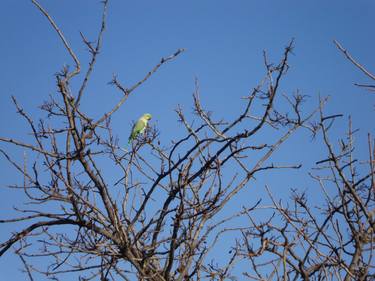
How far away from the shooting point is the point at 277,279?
3.17 metres

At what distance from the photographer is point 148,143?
14.4ft

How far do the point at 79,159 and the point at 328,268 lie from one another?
1748 mm

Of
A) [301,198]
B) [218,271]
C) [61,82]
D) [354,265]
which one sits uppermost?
[61,82]

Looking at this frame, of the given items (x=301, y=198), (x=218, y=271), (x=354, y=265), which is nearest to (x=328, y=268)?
(x=354, y=265)

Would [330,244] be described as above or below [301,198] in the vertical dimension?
below

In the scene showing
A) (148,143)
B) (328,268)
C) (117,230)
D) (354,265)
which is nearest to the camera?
(354,265)

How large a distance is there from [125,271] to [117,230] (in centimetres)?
44

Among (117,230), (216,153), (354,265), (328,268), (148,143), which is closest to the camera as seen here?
(354,265)

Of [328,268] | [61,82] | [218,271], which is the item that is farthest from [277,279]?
[61,82]

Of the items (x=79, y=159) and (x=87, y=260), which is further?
(x=87, y=260)

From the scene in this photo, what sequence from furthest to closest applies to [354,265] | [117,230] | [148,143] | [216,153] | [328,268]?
[148,143], [216,153], [117,230], [328,268], [354,265]

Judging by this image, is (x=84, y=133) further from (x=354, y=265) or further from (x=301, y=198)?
(x=354, y=265)

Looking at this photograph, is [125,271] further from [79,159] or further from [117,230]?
[79,159]

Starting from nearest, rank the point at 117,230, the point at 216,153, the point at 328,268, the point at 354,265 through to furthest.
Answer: the point at 354,265
the point at 328,268
the point at 117,230
the point at 216,153
